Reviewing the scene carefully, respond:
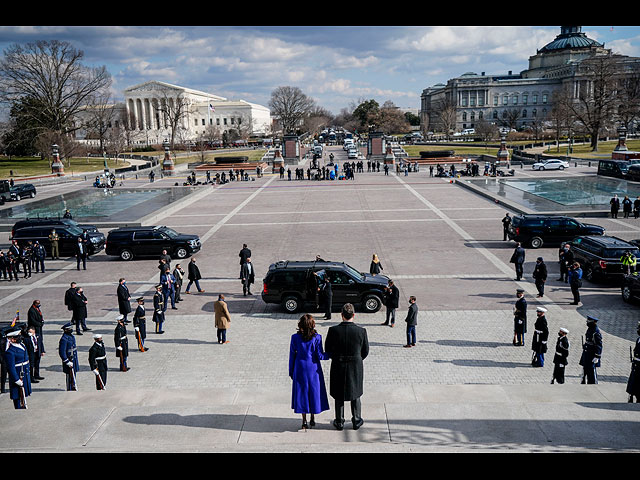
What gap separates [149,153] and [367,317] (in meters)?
102

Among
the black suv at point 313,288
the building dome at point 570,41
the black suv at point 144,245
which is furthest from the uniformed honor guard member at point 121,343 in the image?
the building dome at point 570,41

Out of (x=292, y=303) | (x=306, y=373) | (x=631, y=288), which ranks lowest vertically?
(x=292, y=303)

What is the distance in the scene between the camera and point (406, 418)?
7.46m

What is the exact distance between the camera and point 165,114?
437 feet

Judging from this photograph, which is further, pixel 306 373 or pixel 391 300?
pixel 391 300

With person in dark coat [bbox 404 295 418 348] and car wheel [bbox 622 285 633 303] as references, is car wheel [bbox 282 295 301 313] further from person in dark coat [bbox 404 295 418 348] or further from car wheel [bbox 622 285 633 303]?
car wheel [bbox 622 285 633 303]

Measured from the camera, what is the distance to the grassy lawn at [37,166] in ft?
240

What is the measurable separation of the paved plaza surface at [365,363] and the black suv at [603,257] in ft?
1.73

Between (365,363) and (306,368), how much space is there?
204 inches

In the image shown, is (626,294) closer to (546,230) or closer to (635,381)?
(546,230)

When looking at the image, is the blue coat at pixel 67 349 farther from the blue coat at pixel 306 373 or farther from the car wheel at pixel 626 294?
the car wheel at pixel 626 294

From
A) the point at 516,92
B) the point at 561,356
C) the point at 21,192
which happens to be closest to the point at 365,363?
the point at 561,356

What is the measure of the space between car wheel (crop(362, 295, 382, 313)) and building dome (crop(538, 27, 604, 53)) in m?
173

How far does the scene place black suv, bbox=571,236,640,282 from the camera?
1759 cm
